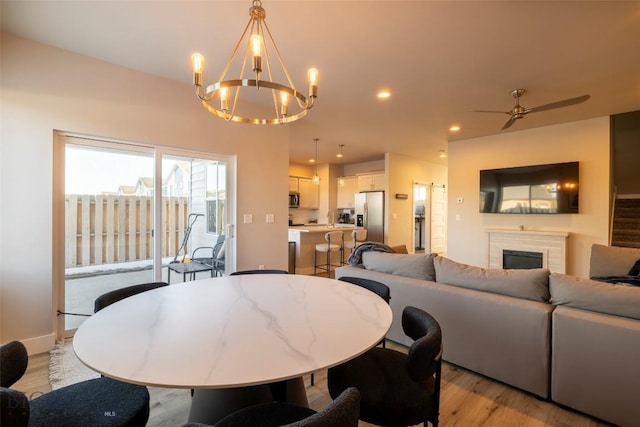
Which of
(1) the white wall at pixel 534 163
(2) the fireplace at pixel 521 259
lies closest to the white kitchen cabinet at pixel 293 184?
(1) the white wall at pixel 534 163

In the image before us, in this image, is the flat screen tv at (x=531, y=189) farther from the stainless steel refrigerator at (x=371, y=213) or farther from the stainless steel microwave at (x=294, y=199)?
the stainless steel microwave at (x=294, y=199)

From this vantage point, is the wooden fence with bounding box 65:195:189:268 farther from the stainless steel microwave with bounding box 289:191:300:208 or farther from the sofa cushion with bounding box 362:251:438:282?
the stainless steel microwave with bounding box 289:191:300:208

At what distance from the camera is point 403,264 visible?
2.71 metres

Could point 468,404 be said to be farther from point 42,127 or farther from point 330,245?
point 42,127

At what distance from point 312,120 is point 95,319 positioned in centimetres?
397

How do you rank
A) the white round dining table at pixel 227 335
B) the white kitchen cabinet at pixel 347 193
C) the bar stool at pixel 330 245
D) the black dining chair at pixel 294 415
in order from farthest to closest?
the white kitchen cabinet at pixel 347 193 → the bar stool at pixel 330 245 → the white round dining table at pixel 227 335 → the black dining chair at pixel 294 415

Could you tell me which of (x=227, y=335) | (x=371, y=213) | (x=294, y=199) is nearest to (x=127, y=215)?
(x=227, y=335)

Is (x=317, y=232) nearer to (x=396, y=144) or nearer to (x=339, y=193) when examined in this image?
(x=396, y=144)

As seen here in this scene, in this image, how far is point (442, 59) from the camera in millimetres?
2787

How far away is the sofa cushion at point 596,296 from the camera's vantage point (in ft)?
5.61

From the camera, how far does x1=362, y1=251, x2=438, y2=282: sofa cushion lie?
260cm

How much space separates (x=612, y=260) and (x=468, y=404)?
2.70 meters

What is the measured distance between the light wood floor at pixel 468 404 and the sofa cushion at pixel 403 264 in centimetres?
82

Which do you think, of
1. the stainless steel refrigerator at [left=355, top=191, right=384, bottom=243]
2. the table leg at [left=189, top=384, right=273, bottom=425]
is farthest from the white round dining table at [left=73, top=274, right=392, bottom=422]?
the stainless steel refrigerator at [left=355, top=191, right=384, bottom=243]
